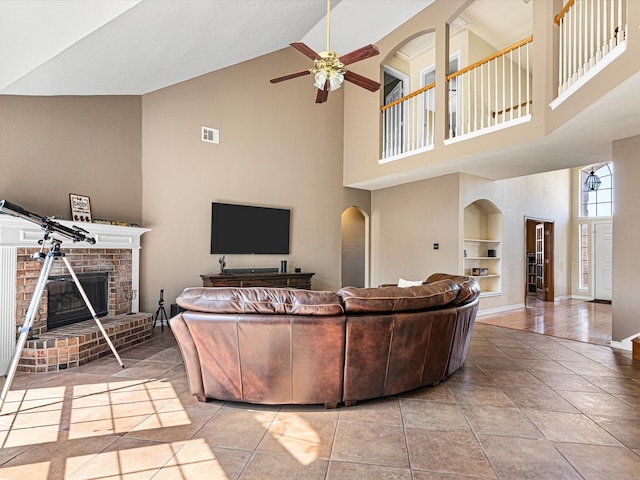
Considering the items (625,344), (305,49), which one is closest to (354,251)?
(625,344)

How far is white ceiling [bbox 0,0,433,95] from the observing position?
8.61 ft

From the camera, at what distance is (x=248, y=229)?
577cm

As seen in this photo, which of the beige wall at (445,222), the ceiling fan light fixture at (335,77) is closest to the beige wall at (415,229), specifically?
the beige wall at (445,222)

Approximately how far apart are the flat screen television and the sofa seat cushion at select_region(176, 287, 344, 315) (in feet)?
10.8

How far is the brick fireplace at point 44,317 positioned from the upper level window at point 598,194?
982 cm

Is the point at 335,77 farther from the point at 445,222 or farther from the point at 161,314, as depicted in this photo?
the point at 161,314

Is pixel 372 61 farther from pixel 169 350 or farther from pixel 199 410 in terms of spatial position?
A: pixel 199 410

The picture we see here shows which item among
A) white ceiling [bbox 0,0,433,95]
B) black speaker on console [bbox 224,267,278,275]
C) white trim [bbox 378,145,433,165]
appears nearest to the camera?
white ceiling [bbox 0,0,433,95]

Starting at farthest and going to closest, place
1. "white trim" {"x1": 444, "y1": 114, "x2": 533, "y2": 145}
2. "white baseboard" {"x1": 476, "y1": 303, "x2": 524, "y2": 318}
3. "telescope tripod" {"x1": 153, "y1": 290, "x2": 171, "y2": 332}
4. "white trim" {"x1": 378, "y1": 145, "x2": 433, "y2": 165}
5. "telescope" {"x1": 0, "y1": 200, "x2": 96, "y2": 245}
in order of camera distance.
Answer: "white baseboard" {"x1": 476, "y1": 303, "x2": 524, "y2": 318} < "white trim" {"x1": 378, "y1": 145, "x2": 433, "y2": 165} < "telescope tripod" {"x1": 153, "y1": 290, "x2": 171, "y2": 332} < "white trim" {"x1": 444, "y1": 114, "x2": 533, "y2": 145} < "telescope" {"x1": 0, "y1": 200, "x2": 96, "y2": 245}

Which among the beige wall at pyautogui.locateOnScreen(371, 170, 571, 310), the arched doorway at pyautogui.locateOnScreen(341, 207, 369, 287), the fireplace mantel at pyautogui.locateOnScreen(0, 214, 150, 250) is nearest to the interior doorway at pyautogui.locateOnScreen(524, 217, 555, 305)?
the beige wall at pyautogui.locateOnScreen(371, 170, 571, 310)

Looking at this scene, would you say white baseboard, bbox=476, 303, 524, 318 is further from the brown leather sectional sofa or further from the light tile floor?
the brown leather sectional sofa

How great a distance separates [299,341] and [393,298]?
27.3 inches

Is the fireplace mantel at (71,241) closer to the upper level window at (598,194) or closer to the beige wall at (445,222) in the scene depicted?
the beige wall at (445,222)

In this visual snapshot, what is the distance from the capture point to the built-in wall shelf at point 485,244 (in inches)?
247
